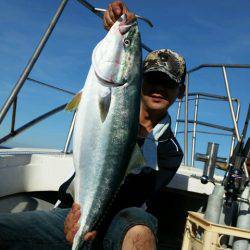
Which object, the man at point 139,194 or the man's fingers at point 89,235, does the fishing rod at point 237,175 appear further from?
the man's fingers at point 89,235

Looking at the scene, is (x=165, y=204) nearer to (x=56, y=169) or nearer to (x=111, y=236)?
(x=56, y=169)

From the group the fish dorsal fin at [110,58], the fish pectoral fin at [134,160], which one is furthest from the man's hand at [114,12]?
the fish pectoral fin at [134,160]

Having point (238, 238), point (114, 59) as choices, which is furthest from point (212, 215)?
point (114, 59)

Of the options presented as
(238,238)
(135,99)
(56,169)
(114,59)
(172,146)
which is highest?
(114,59)

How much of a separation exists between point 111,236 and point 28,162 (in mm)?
1630

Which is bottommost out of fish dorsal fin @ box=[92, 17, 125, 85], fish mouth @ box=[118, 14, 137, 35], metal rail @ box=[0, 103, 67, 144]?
metal rail @ box=[0, 103, 67, 144]

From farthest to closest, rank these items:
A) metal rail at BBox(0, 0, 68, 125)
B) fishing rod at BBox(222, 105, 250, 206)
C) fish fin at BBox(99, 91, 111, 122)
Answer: fishing rod at BBox(222, 105, 250, 206) < metal rail at BBox(0, 0, 68, 125) < fish fin at BBox(99, 91, 111, 122)

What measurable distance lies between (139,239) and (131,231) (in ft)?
0.31

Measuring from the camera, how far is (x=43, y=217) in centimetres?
288

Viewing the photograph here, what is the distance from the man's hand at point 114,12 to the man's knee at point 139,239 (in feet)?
4.24

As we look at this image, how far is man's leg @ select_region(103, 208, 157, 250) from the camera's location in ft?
8.52

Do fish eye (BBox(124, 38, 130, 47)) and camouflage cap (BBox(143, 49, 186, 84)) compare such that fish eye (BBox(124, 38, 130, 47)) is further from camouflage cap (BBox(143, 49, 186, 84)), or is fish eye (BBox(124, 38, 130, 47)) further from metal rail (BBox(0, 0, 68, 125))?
metal rail (BBox(0, 0, 68, 125))

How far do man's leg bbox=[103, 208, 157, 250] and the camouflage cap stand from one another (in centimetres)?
117

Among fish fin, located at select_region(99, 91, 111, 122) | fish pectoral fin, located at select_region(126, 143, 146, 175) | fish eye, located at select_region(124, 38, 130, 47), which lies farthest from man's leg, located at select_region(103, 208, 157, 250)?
fish eye, located at select_region(124, 38, 130, 47)
